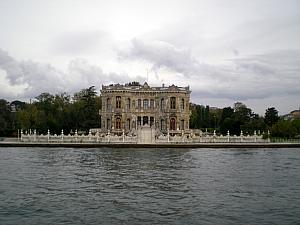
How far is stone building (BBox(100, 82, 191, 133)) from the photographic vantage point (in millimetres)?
69875

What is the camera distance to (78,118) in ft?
258

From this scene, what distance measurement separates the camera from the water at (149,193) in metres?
15.8

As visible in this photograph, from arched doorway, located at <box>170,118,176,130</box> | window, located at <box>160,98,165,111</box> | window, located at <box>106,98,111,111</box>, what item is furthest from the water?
window, located at <box>160,98,165,111</box>

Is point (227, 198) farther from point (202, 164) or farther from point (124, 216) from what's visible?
point (202, 164)

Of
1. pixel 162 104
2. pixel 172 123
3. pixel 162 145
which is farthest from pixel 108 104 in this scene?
pixel 162 145

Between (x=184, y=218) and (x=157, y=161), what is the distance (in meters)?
19.6

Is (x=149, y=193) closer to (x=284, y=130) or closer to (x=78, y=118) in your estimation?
(x=284, y=130)

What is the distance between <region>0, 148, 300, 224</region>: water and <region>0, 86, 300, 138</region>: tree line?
37.9m

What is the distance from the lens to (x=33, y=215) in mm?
16000

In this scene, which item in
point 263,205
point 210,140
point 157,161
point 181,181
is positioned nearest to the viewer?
point 263,205

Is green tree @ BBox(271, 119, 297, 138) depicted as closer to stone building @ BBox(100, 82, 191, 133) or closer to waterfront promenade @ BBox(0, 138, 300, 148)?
waterfront promenade @ BBox(0, 138, 300, 148)

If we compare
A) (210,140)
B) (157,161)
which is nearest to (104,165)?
(157,161)

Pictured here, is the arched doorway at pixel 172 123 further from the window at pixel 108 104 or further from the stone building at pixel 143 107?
the window at pixel 108 104

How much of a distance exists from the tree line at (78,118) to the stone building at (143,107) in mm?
8054
